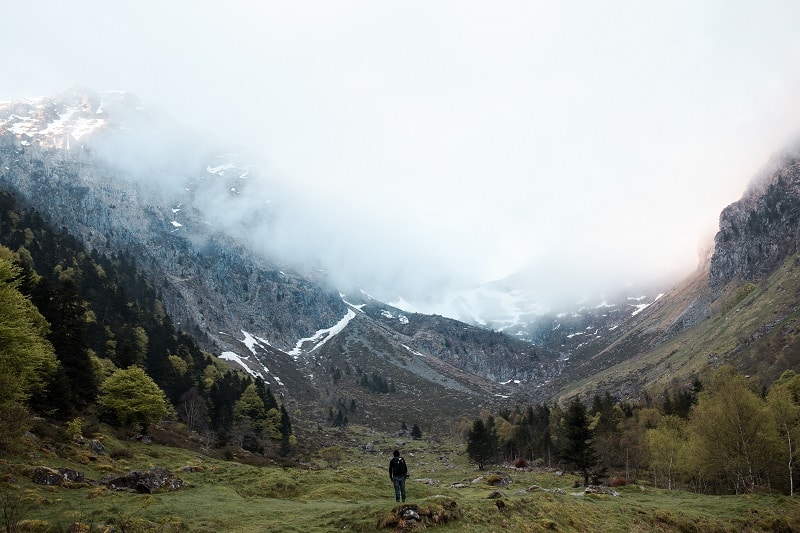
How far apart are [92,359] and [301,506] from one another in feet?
187

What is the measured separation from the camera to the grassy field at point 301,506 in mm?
19953

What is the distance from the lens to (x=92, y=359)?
2579 inches

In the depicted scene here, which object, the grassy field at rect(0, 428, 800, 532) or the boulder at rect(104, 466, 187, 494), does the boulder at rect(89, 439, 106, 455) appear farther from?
the boulder at rect(104, 466, 187, 494)

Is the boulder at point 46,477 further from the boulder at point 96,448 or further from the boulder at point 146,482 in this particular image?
the boulder at point 96,448

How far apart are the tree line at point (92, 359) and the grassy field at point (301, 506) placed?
515cm

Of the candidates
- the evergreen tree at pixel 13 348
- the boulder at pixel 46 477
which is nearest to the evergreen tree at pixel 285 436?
the evergreen tree at pixel 13 348

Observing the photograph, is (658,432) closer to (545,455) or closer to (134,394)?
(545,455)

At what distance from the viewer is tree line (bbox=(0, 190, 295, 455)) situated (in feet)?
102

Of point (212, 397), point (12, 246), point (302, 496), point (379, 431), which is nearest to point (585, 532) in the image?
point (302, 496)

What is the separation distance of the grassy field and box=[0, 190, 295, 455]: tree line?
203 inches

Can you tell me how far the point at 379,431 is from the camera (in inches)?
7830

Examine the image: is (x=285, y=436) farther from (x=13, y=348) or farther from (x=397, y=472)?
(x=397, y=472)

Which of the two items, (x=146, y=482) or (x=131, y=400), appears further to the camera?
(x=131, y=400)

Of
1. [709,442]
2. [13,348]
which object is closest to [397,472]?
[13,348]
